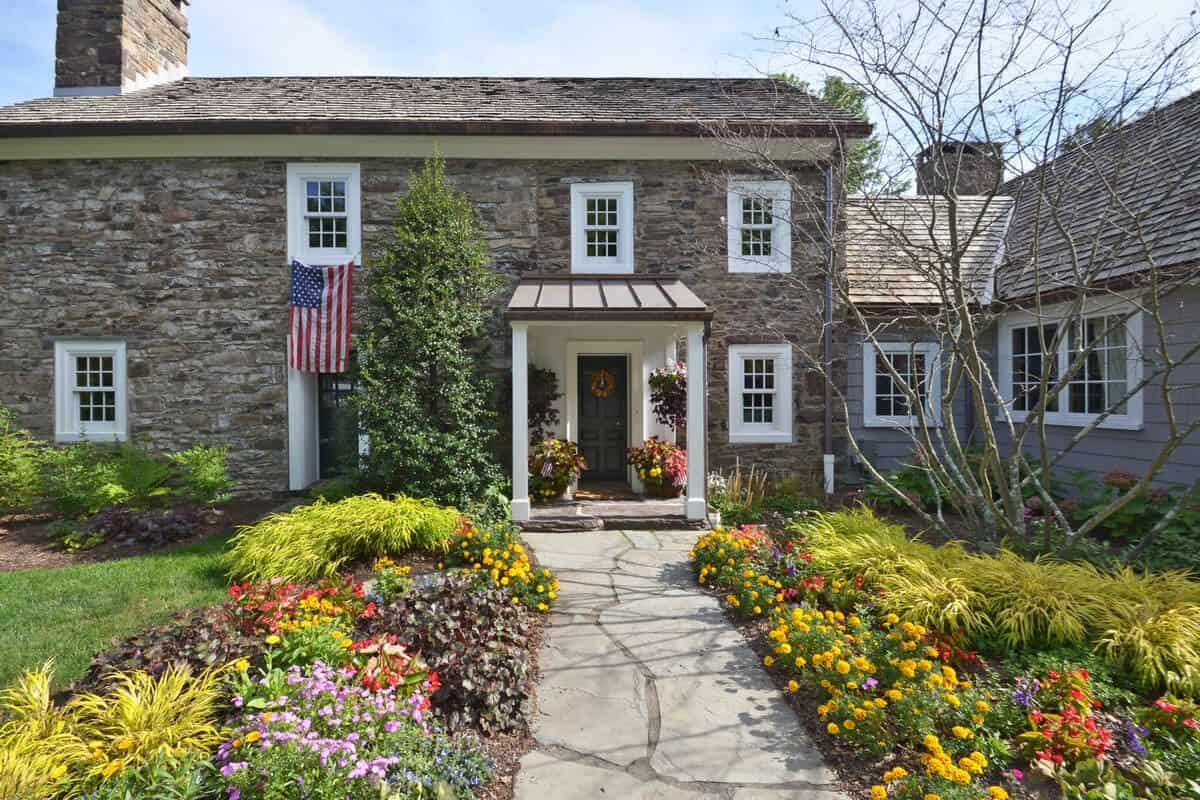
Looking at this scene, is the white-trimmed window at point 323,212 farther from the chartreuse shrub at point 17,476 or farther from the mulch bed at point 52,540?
the chartreuse shrub at point 17,476

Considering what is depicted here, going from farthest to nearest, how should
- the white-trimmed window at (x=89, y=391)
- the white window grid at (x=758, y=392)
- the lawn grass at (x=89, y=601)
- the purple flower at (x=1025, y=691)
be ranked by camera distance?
1. the white window grid at (x=758, y=392)
2. the white-trimmed window at (x=89, y=391)
3. the lawn grass at (x=89, y=601)
4. the purple flower at (x=1025, y=691)

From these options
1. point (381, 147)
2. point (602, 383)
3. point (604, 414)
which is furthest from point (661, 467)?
point (381, 147)

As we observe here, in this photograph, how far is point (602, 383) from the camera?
30.6 ft

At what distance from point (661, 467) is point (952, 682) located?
5.05 m

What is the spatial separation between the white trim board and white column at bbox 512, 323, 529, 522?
11.2ft

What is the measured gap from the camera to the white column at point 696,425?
727cm

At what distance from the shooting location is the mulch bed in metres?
6.31

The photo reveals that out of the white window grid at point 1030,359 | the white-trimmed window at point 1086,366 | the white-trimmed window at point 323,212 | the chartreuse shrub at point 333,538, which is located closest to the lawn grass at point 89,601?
the chartreuse shrub at point 333,538

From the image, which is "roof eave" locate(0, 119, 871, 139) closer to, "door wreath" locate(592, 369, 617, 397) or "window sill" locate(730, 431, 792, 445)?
"door wreath" locate(592, 369, 617, 397)

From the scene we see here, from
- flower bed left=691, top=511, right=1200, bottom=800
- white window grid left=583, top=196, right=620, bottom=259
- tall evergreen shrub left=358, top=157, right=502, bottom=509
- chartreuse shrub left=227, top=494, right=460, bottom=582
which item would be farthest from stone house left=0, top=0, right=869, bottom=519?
flower bed left=691, top=511, right=1200, bottom=800

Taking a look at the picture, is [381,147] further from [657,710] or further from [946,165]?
[657,710]

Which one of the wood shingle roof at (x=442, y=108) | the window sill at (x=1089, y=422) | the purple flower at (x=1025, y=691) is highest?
the wood shingle roof at (x=442, y=108)

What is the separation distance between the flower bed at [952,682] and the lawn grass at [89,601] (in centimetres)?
472

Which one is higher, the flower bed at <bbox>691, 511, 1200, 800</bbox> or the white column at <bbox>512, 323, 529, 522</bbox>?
the white column at <bbox>512, 323, 529, 522</bbox>
